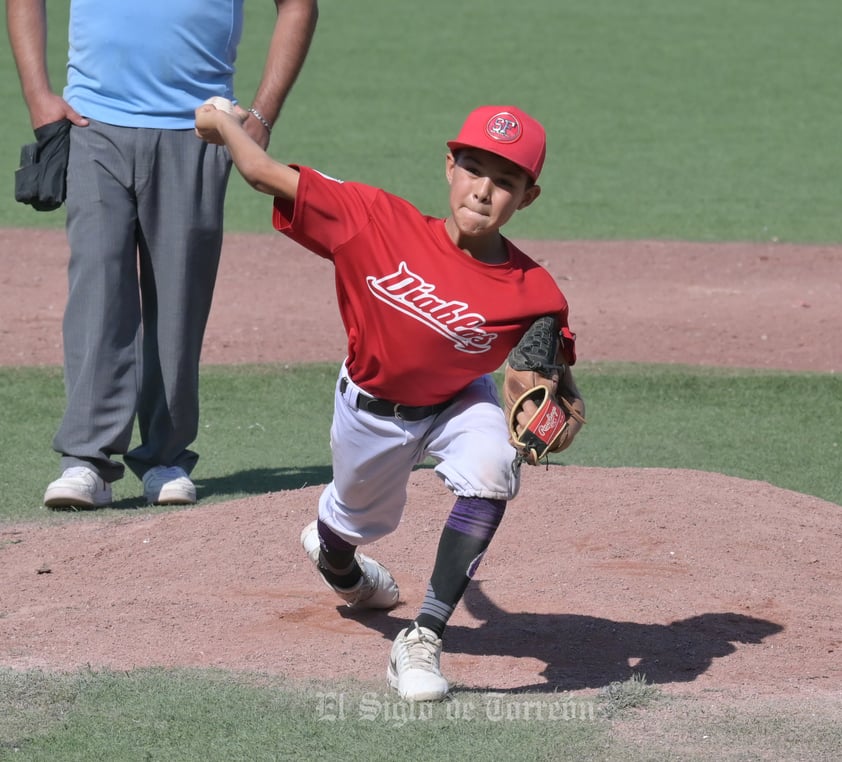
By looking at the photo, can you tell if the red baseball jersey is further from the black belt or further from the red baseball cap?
the red baseball cap

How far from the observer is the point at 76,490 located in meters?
5.86

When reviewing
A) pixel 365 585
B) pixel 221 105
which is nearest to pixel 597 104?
pixel 365 585

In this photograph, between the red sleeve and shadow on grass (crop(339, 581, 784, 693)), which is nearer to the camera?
the red sleeve

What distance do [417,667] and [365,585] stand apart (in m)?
0.80

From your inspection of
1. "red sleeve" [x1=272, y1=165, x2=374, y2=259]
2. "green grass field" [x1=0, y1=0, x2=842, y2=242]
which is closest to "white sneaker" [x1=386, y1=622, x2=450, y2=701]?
"red sleeve" [x1=272, y1=165, x2=374, y2=259]

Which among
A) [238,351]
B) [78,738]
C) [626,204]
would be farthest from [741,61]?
[78,738]

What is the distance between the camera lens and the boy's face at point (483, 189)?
4.02 metres

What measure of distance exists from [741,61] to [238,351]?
12825 mm

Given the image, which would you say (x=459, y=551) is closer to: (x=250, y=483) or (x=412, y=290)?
(x=412, y=290)

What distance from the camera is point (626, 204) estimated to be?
13703 mm

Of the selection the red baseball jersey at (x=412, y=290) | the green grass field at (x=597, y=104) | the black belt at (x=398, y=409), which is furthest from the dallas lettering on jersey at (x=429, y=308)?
the green grass field at (x=597, y=104)

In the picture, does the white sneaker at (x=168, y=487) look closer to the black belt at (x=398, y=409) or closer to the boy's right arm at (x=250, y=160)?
the black belt at (x=398, y=409)

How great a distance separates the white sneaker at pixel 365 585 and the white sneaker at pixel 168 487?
1425 millimetres

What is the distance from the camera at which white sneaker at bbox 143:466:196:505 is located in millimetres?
6004
